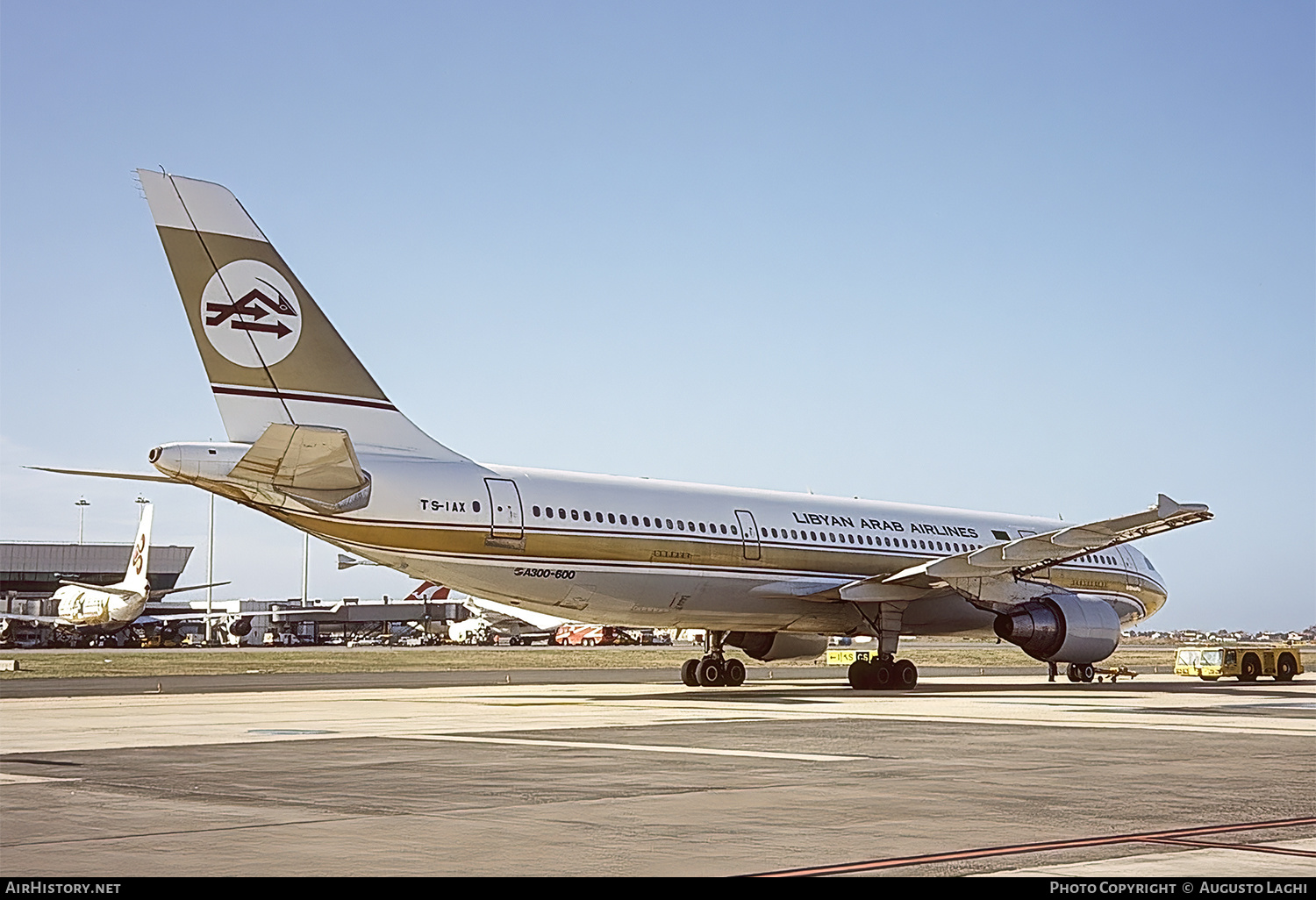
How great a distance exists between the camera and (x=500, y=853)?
8.57 metres

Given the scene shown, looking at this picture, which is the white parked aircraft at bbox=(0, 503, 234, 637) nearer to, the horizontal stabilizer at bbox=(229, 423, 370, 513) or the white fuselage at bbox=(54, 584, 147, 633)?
the white fuselage at bbox=(54, 584, 147, 633)

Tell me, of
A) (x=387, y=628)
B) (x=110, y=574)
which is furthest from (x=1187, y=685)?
(x=110, y=574)

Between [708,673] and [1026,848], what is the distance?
1009 inches

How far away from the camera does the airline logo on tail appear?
80.5 ft

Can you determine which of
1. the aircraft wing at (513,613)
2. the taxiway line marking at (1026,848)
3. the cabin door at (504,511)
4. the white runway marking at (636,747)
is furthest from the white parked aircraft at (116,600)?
the taxiway line marking at (1026,848)

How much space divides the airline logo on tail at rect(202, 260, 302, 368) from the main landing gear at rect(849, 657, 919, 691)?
15.4 metres

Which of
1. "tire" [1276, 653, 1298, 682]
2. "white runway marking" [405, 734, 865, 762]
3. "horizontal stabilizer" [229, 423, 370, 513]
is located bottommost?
"tire" [1276, 653, 1298, 682]

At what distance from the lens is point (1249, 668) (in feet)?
133

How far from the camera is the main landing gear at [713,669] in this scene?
112 ft

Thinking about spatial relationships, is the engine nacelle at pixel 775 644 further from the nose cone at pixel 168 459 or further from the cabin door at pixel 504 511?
the nose cone at pixel 168 459

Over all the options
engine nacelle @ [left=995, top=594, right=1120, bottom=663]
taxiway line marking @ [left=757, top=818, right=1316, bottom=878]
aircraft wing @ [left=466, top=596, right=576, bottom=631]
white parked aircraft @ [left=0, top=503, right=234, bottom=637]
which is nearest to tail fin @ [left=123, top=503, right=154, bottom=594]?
white parked aircraft @ [left=0, top=503, right=234, bottom=637]

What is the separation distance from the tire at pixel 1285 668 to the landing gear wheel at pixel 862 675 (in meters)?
14.8

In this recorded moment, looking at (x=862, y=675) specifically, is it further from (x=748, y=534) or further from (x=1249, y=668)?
(x=1249, y=668)

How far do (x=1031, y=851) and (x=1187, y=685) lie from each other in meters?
30.5
